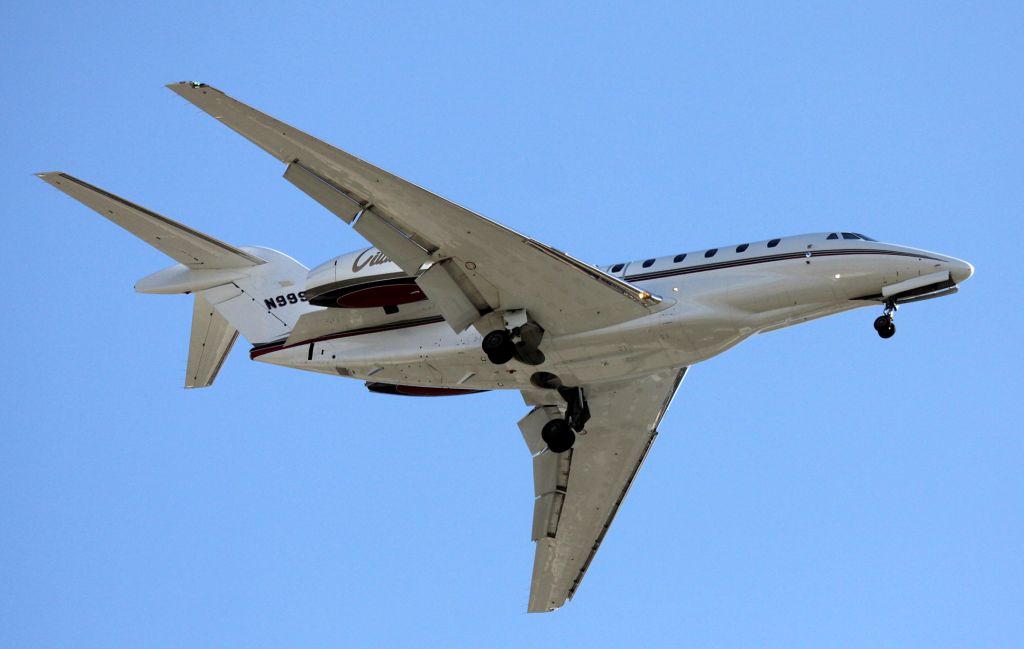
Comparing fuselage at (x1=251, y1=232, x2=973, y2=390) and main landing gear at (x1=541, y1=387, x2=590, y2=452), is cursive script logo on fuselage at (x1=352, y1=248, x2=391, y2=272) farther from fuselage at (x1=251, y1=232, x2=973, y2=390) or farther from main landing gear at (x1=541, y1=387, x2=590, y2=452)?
main landing gear at (x1=541, y1=387, x2=590, y2=452)

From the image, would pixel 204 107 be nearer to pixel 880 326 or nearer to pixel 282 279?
pixel 282 279

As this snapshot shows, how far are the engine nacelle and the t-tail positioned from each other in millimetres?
2506

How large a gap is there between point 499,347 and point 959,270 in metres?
7.51

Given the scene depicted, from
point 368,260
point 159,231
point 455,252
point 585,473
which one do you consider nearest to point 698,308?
point 455,252

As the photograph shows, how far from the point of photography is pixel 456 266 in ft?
73.8

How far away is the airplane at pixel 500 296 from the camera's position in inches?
851

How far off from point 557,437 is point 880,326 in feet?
21.0

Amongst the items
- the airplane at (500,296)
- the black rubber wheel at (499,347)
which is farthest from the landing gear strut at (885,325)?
the black rubber wheel at (499,347)

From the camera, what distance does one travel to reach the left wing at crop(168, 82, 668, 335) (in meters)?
20.9

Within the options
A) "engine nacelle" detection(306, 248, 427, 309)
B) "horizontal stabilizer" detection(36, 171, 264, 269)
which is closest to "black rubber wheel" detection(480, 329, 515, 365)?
"engine nacelle" detection(306, 248, 427, 309)

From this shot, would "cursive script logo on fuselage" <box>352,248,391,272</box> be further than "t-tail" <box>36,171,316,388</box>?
No

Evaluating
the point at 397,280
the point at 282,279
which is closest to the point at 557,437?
the point at 397,280

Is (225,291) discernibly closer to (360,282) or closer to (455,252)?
(360,282)

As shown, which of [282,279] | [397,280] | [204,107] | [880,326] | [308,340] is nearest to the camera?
[204,107]
